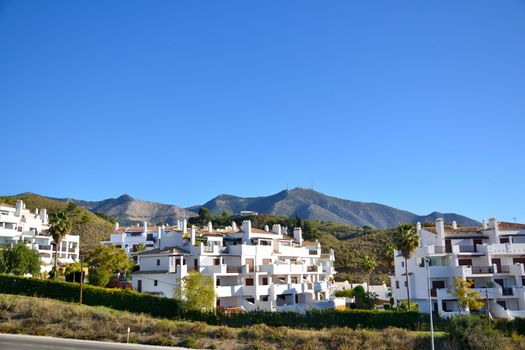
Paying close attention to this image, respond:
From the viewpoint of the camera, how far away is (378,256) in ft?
352

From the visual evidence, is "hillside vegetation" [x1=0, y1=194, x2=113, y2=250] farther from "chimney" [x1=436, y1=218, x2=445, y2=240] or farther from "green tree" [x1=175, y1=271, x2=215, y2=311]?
"chimney" [x1=436, y1=218, x2=445, y2=240]

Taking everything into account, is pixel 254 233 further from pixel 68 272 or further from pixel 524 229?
pixel 524 229

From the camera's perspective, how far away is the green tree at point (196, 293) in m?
49.8

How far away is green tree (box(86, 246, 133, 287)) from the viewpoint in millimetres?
62938

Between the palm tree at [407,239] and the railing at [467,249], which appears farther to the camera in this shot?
the railing at [467,249]

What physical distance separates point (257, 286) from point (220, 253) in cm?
677

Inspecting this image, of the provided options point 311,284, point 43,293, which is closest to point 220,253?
point 311,284

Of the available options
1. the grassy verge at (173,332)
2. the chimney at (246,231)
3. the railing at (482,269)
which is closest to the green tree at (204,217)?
the chimney at (246,231)

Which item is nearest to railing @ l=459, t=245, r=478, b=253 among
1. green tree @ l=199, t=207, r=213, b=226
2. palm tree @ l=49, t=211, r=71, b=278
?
palm tree @ l=49, t=211, r=71, b=278

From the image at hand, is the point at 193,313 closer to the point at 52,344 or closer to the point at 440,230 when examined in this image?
the point at 52,344

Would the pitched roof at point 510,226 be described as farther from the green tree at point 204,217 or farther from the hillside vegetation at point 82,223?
the green tree at point 204,217

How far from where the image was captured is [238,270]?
62781 mm

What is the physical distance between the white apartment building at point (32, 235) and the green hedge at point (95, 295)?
27790 mm

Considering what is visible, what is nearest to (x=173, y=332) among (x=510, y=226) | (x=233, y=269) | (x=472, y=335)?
(x=472, y=335)
